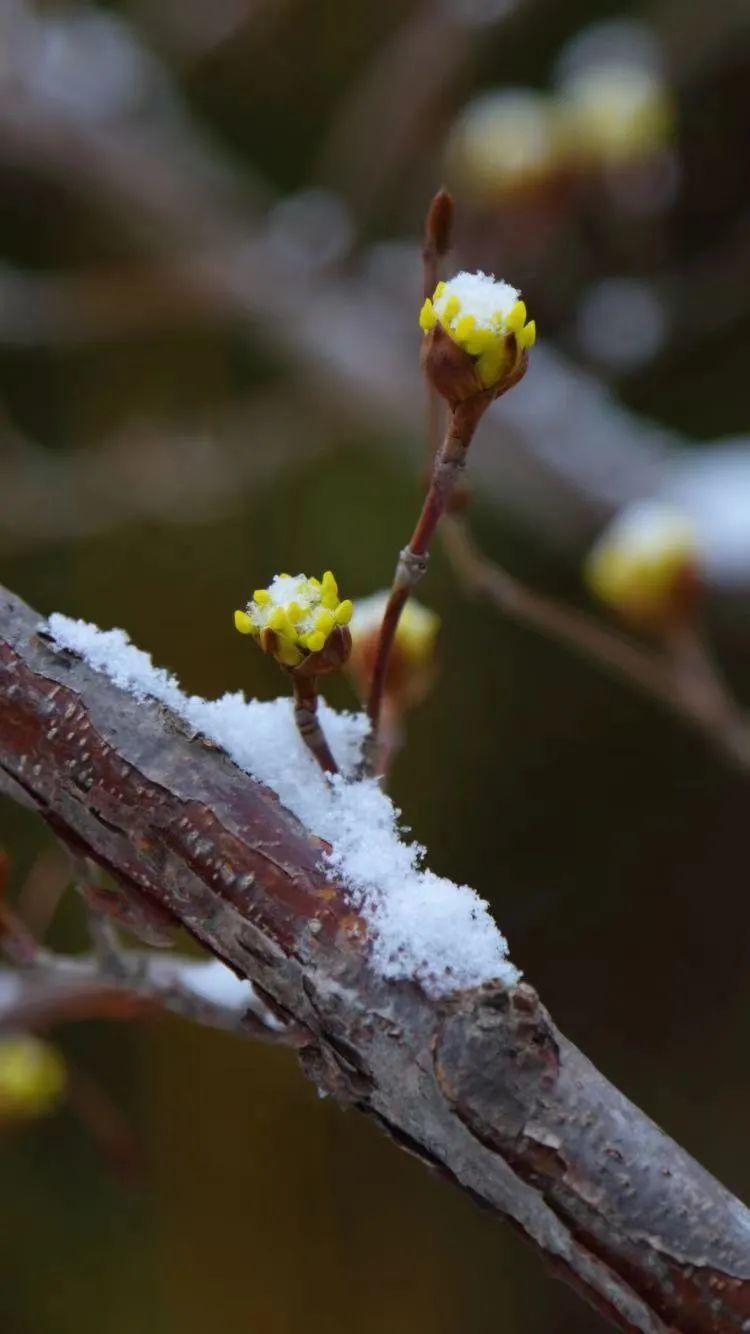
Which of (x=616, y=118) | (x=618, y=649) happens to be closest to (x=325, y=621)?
(x=618, y=649)

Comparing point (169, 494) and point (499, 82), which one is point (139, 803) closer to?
point (169, 494)

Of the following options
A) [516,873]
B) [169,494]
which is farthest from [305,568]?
[516,873]

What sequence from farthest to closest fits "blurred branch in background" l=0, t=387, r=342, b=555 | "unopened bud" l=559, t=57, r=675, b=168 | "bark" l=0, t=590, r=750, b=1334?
"blurred branch in background" l=0, t=387, r=342, b=555 → "unopened bud" l=559, t=57, r=675, b=168 → "bark" l=0, t=590, r=750, b=1334

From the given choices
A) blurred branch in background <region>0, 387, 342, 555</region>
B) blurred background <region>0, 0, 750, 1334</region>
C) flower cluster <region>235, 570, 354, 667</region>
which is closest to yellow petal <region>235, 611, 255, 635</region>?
flower cluster <region>235, 570, 354, 667</region>

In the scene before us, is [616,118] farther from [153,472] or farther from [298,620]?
[298,620]

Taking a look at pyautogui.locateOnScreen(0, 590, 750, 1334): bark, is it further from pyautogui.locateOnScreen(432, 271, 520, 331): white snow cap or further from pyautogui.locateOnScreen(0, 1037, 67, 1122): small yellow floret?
pyautogui.locateOnScreen(0, 1037, 67, 1122): small yellow floret

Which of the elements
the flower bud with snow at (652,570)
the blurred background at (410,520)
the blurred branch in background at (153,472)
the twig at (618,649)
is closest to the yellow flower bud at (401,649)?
the twig at (618,649)
